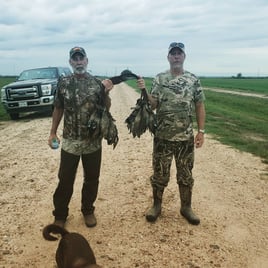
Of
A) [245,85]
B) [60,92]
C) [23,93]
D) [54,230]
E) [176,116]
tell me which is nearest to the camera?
[54,230]

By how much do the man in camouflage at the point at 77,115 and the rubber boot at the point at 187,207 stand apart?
1151 mm

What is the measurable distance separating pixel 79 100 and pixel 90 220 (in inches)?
59.4

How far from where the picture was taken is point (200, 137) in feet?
16.2

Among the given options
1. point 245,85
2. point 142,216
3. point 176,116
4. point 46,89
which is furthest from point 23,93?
point 245,85

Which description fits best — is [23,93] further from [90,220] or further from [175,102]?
[175,102]

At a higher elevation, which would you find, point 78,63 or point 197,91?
point 78,63

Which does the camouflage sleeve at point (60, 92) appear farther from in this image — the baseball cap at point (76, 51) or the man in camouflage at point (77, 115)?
the baseball cap at point (76, 51)

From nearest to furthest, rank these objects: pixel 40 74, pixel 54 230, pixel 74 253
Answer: pixel 74 253, pixel 54 230, pixel 40 74

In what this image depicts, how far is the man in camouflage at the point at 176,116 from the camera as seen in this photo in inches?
182

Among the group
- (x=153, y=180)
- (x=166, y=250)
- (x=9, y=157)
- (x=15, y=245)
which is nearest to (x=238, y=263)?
(x=166, y=250)

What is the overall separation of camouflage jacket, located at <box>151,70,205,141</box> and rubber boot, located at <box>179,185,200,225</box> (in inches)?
27.2

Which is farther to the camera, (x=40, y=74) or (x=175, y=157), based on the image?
(x=40, y=74)

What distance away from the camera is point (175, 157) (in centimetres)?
487

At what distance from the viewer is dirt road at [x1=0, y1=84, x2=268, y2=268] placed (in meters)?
4.12
